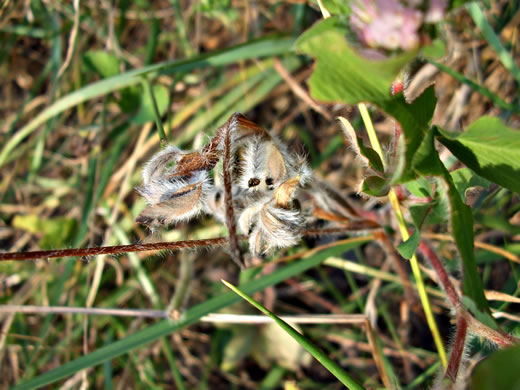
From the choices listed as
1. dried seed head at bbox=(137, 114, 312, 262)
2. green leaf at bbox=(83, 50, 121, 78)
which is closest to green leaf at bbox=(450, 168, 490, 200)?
dried seed head at bbox=(137, 114, 312, 262)

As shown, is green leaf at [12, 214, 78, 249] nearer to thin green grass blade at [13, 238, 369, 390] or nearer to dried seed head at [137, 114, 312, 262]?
thin green grass blade at [13, 238, 369, 390]

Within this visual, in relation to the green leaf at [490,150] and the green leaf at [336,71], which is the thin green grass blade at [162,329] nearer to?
the green leaf at [490,150]

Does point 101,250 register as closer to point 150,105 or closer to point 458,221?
point 458,221

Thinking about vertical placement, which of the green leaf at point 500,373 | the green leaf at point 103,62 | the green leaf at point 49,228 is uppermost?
the green leaf at point 103,62

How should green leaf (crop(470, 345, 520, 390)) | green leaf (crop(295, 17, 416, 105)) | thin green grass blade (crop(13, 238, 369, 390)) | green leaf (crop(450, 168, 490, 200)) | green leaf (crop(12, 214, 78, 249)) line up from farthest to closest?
green leaf (crop(12, 214, 78, 249)), thin green grass blade (crop(13, 238, 369, 390)), green leaf (crop(450, 168, 490, 200)), green leaf (crop(295, 17, 416, 105)), green leaf (crop(470, 345, 520, 390))

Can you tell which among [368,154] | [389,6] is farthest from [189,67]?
[389,6]

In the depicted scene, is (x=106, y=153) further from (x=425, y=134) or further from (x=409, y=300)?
(x=425, y=134)

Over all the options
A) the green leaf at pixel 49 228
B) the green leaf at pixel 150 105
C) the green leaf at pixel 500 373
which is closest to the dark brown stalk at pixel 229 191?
the green leaf at pixel 500 373
